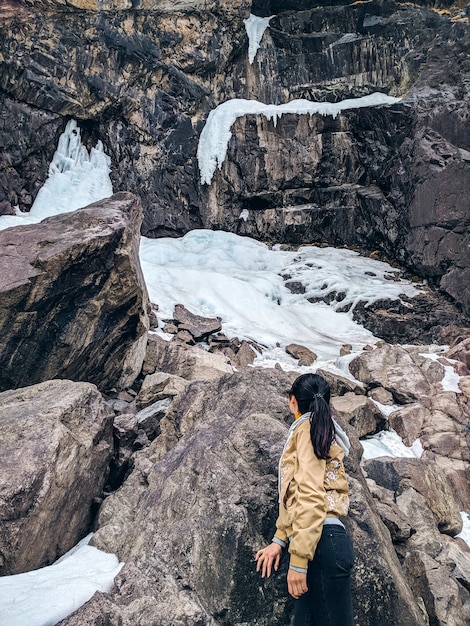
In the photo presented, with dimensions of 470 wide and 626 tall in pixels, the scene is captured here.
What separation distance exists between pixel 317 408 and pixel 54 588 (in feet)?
5.47

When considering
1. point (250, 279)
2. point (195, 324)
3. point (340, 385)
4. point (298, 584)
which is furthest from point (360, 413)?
point (250, 279)

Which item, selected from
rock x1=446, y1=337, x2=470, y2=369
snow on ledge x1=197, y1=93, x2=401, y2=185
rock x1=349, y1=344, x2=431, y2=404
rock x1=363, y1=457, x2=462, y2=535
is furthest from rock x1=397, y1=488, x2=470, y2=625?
snow on ledge x1=197, y1=93, x2=401, y2=185

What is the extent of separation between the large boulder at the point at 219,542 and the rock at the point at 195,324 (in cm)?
837

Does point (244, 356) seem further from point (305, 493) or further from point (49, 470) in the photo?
point (305, 493)

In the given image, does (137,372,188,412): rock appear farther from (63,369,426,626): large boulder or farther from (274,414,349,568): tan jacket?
(274,414,349,568): tan jacket

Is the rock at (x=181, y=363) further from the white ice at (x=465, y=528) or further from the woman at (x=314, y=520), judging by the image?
the woman at (x=314, y=520)

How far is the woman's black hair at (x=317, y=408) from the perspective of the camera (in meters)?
2.32

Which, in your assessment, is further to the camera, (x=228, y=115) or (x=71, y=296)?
(x=228, y=115)

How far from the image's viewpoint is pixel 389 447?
7426 millimetres

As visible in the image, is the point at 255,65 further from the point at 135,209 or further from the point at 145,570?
the point at 145,570

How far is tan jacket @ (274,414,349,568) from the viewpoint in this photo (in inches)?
84.9

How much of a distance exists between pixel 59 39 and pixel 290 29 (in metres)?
10.0

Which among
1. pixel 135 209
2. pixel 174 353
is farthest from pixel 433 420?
pixel 135 209

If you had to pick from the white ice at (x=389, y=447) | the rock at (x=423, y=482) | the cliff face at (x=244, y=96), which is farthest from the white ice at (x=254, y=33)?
the rock at (x=423, y=482)
